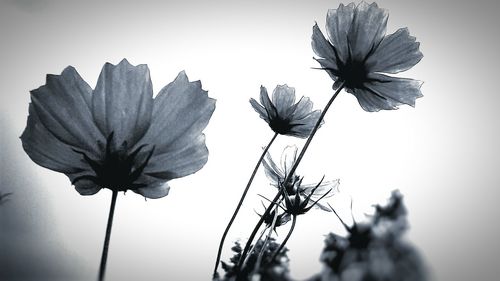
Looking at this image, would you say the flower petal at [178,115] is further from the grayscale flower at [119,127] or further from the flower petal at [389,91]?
the flower petal at [389,91]

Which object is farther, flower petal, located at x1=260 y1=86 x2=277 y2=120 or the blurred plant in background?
flower petal, located at x1=260 y1=86 x2=277 y2=120

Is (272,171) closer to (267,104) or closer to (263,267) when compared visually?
(267,104)

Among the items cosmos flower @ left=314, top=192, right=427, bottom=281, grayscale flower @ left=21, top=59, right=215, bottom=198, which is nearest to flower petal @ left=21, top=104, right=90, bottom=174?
grayscale flower @ left=21, top=59, right=215, bottom=198

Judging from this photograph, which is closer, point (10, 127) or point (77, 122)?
point (77, 122)

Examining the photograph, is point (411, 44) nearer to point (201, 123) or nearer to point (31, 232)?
point (201, 123)

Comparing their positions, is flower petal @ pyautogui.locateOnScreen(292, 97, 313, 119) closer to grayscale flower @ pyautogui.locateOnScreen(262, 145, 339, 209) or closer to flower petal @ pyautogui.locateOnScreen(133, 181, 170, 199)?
grayscale flower @ pyautogui.locateOnScreen(262, 145, 339, 209)

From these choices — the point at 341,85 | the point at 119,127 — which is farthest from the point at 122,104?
the point at 341,85

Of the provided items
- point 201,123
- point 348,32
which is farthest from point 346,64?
point 201,123
